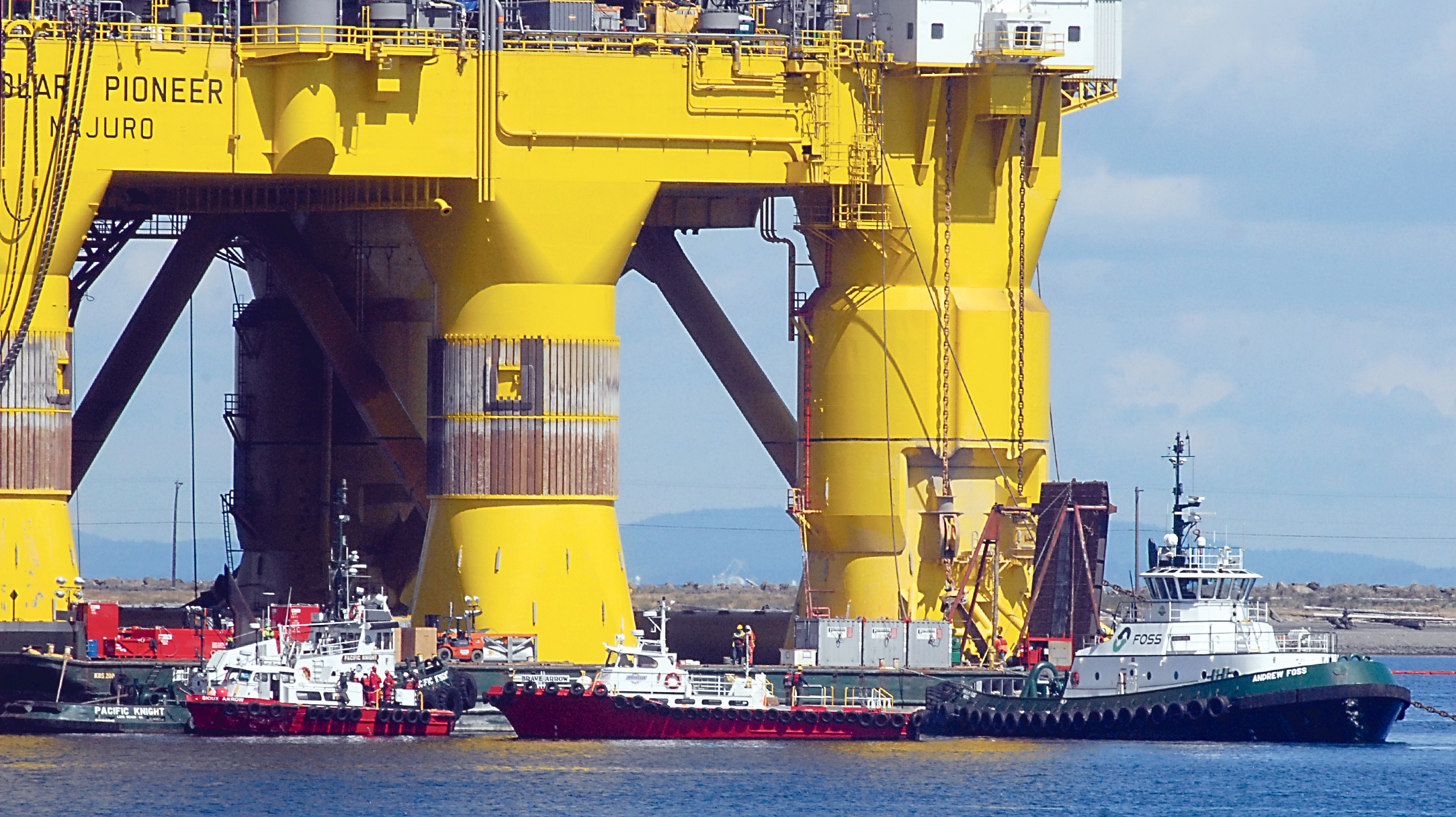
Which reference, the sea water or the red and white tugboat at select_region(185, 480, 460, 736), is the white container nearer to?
the sea water

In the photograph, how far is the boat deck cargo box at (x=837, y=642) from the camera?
66.9m

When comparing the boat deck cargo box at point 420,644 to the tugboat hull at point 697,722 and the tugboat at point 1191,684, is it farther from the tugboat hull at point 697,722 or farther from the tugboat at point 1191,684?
the tugboat at point 1191,684

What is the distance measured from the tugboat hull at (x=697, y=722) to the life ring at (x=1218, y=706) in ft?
19.4

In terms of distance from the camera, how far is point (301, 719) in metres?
64.7

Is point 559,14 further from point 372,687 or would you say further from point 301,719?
point 301,719

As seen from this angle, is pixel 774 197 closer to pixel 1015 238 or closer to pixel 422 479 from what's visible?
pixel 1015 238

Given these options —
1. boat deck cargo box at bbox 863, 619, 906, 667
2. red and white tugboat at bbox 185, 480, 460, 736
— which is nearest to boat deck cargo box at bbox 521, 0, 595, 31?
red and white tugboat at bbox 185, 480, 460, 736

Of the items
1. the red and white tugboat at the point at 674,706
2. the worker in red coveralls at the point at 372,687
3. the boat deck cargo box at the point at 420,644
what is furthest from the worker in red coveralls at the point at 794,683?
the worker in red coveralls at the point at 372,687

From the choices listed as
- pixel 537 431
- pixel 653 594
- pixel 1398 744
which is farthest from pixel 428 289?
pixel 653 594

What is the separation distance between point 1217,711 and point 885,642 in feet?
22.7

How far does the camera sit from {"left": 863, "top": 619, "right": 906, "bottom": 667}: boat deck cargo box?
220 ft

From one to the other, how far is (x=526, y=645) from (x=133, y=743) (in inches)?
314

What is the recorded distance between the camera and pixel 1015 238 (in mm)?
68812

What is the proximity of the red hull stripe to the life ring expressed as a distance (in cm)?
622
